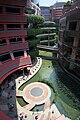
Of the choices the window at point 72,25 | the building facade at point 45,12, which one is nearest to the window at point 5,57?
the window at point 72,25

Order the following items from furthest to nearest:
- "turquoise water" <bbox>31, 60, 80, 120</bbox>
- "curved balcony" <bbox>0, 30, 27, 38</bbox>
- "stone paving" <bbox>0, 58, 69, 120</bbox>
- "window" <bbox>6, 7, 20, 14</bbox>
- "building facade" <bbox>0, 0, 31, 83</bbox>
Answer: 1. "window" <bbox>6, 7, 20, 14</bbox>
2. "curved balcony" <bbox>0, 30, 27, 38</bbox>
3. "building facade" <bbox>0, 0, 31, 83</bbox>
4. "turquoise water" <bbox>31, 60, 80, 120</bbox>
5. "stone paving" <bbox>0, 58, 69, 120</bbox>

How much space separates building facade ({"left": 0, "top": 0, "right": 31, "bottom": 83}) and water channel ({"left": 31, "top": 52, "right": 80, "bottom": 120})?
7.16m

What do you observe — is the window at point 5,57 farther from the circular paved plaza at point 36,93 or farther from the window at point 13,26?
the circular paved plaza at point 36,93

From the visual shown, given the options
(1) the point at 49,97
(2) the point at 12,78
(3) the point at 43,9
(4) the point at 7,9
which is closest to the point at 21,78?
(2) the point at 12,78

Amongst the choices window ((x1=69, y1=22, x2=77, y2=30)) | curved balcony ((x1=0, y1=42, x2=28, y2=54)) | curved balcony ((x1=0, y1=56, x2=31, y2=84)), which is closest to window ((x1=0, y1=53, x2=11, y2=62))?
curved balcony ((x1=0, y1=42, x2=28, y2=54))

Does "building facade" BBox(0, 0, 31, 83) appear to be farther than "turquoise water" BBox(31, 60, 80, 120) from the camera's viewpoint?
Yes

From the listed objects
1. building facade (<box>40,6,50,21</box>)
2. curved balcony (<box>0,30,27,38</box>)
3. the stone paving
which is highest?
building facade (<box>40,6,50,21</box>)

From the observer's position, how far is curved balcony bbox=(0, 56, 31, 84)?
2785 centimetres

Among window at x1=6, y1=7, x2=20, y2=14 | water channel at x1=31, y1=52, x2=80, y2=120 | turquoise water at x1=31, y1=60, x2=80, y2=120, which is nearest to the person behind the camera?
turquoise water at x1=31, y1=60, x2=80, y2=120

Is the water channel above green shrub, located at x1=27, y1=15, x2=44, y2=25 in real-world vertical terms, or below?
below

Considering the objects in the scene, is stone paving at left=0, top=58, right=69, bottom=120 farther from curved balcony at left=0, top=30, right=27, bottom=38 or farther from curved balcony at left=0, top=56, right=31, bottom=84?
curved balcony at left=0, top=30, right=27, bottom=38

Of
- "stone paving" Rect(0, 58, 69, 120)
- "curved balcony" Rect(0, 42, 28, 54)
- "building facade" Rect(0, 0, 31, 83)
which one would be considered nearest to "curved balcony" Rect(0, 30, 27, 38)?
"building facade" Rect(0, 0, 31, 83)

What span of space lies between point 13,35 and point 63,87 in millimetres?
20530

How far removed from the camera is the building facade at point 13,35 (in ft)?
104
